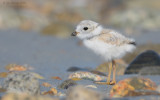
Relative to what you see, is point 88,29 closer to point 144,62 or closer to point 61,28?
point 144,62

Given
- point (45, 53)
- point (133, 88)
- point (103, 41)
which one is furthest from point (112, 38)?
point (45, 53)

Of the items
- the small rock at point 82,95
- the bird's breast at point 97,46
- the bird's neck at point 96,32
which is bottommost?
the small rock at point 82,95

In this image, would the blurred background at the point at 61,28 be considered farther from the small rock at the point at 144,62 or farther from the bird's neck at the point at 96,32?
the bird's neck at the point at 96,32

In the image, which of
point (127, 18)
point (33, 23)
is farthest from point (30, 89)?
point (127, 18)

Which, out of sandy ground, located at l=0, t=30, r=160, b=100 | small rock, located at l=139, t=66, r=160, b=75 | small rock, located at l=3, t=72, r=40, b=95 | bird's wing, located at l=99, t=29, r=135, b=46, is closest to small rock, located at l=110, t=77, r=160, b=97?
bird's wing, located at l=99, t=29, r=135, b=46

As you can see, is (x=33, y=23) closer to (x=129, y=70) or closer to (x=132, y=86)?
(x=129, y=70)

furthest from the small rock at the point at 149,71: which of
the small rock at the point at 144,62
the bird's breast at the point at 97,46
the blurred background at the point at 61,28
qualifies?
the blurred background at the point at 61,28

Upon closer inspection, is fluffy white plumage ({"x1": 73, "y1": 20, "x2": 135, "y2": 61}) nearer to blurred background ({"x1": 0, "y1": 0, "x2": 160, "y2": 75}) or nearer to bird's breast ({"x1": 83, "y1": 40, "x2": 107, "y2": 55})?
bird's breast ({"x1": 83, "y1": 40, "x2": 107, "y2": 55})
